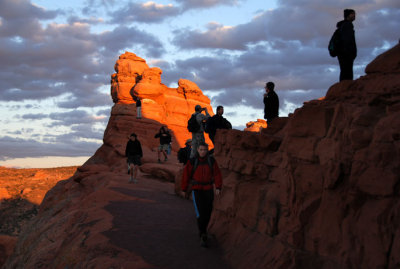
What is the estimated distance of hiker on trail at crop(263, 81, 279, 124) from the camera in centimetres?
1005

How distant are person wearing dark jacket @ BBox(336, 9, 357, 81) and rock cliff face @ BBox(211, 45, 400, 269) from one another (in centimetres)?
171

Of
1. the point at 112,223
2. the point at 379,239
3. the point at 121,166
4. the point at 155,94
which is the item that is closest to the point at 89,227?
the point at 112,223

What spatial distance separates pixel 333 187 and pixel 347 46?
359 centimetres

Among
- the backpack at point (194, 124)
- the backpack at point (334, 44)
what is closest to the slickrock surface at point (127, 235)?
the backpack at point (194, 124)

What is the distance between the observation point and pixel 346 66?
8.03 metres

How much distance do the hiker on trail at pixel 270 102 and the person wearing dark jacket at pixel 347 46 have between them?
87.0 inches

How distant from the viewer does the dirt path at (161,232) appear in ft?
24.1

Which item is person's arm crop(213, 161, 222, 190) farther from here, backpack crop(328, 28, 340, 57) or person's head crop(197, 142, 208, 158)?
backpack crop(328, 28, 340, 57)

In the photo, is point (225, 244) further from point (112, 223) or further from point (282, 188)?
point (112, 223)

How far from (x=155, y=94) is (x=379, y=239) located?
28.7 m

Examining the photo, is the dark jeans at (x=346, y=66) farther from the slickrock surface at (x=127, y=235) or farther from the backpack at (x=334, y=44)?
the slickrock surface at (x=127, y=235)

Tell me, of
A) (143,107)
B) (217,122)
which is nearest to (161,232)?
(217,122)

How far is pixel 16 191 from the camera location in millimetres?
41469

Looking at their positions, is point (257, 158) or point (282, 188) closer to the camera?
point (282, 188)
